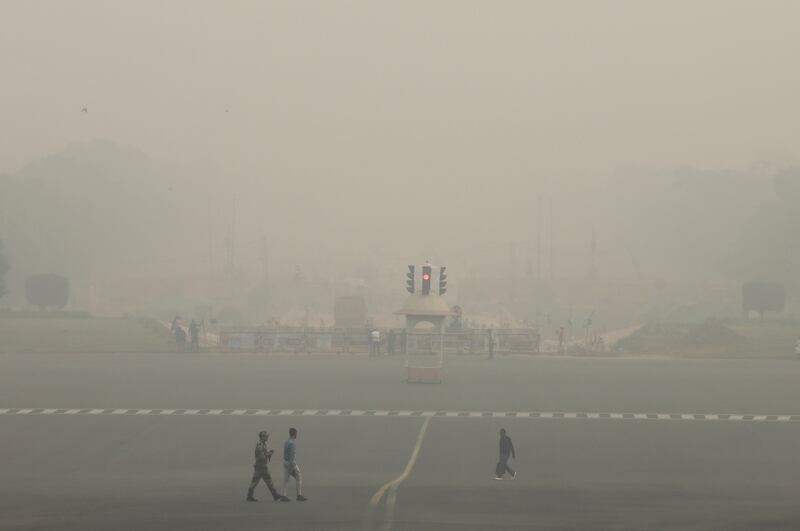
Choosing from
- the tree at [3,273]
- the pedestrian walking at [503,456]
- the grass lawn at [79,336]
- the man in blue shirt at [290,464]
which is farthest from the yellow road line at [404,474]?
the tree at [3,273]

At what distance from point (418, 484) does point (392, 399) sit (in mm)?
21700

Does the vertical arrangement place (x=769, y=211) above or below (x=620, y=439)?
above

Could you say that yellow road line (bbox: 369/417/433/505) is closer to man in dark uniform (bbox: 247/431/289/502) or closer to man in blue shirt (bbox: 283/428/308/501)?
man in blue shirt (bbox: 283/428/308/501)

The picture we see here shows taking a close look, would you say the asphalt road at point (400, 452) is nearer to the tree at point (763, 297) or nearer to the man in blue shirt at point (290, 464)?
the man in blue shirt at point (290, 464)

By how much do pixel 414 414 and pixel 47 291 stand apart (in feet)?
293

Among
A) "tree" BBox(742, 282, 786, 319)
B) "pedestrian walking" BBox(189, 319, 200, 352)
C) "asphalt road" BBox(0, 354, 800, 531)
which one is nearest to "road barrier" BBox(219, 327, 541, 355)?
"pedestrian walking" BBox(189, 319, 200, 352)

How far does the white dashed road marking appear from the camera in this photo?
48.7 m

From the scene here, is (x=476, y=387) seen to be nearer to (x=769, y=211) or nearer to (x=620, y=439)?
(x=620, y=439)

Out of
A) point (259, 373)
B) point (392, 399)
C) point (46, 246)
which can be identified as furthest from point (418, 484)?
point (46, 246)

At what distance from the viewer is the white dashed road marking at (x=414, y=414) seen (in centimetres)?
4866

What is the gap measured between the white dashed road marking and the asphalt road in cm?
95

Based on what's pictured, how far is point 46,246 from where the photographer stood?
17450 centimetres

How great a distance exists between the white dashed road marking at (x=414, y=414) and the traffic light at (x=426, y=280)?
59.9 feet

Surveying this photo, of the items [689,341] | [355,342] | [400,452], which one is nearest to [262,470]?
[400,452]
